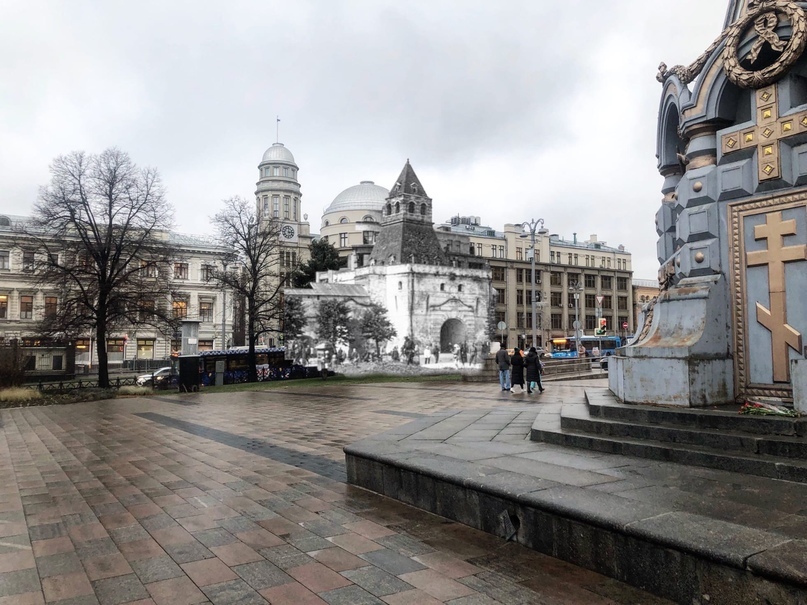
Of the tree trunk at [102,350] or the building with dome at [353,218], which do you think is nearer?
the tree trunk at [102,350]

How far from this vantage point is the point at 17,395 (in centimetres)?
2422

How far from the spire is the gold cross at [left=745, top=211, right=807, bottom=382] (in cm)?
4693

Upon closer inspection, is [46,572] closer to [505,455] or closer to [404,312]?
[505,455]

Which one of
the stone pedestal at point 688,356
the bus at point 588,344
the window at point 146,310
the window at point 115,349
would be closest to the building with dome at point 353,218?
the bus at point 588,344

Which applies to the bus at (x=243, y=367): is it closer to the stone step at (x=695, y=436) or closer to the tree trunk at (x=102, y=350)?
the tree trunk at (x=102, y=350)

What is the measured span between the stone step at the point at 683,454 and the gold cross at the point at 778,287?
58.6 inches

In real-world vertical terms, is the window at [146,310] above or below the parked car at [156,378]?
above

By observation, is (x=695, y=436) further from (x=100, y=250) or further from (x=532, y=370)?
(x=100, y=250)

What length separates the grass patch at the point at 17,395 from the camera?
78.2 ft

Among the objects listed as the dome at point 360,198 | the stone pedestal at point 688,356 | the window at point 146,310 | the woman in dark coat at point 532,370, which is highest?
the dome at point 360,198

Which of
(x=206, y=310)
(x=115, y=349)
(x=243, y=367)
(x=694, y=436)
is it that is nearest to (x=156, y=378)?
(x=243, y=367)

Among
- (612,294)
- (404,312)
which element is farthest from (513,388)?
(612,294)

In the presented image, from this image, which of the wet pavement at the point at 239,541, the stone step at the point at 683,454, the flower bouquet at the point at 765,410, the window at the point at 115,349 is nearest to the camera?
the wet pavement at the point at 239,541

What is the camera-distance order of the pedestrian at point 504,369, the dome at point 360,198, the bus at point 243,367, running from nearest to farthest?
the pedestrian at point 504,369, the bus at point 243,367, the dome at point 360,198
